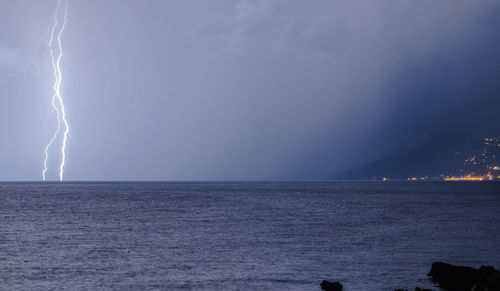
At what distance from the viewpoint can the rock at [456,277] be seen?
23.2 metres

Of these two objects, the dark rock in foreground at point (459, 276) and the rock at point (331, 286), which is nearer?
the dark rock in foreground at point (459, 276)

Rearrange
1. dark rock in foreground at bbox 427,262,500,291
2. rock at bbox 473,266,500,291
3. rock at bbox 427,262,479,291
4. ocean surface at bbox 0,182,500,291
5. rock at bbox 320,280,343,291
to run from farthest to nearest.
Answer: ocean surface at bbox 0,182,500,291 < rock at bbox 427,262,479,291 < rock at bbox 320,280,343,291 < dark rock in foreground at bbox 427,262,500,291 < rock at bbox 473,266,500,291

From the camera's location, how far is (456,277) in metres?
23.7

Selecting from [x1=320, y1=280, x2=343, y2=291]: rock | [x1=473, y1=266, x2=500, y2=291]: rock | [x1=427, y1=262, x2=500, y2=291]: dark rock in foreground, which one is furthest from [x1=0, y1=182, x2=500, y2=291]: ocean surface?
[x1=473, y1=266, x2=500, y2=291]: rock

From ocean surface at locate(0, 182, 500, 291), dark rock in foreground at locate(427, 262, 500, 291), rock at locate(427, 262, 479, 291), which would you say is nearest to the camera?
dark rock in foreground at locate(427, 262, 500, 291)

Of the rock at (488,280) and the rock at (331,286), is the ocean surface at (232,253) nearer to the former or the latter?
the rock at (331,286)

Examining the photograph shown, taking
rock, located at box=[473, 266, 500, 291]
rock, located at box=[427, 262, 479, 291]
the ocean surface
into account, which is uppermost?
rock, located at box=[473, 266, 500, 291]

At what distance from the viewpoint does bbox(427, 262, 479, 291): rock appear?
23.2 metres

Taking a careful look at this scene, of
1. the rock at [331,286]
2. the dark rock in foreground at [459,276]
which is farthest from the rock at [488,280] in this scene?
the rock at [331,286]

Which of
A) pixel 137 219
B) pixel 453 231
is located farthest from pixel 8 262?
pixel 453 231

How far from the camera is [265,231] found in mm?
47156

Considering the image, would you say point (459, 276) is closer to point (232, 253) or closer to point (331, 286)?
point (331, 286)

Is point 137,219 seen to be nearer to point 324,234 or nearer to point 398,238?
point 324,234

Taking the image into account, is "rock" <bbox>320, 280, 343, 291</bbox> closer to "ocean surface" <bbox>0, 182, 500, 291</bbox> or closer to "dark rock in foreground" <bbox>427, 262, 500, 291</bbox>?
"ocean surface" <bbox>0, 182, 500, 291</bbox>
